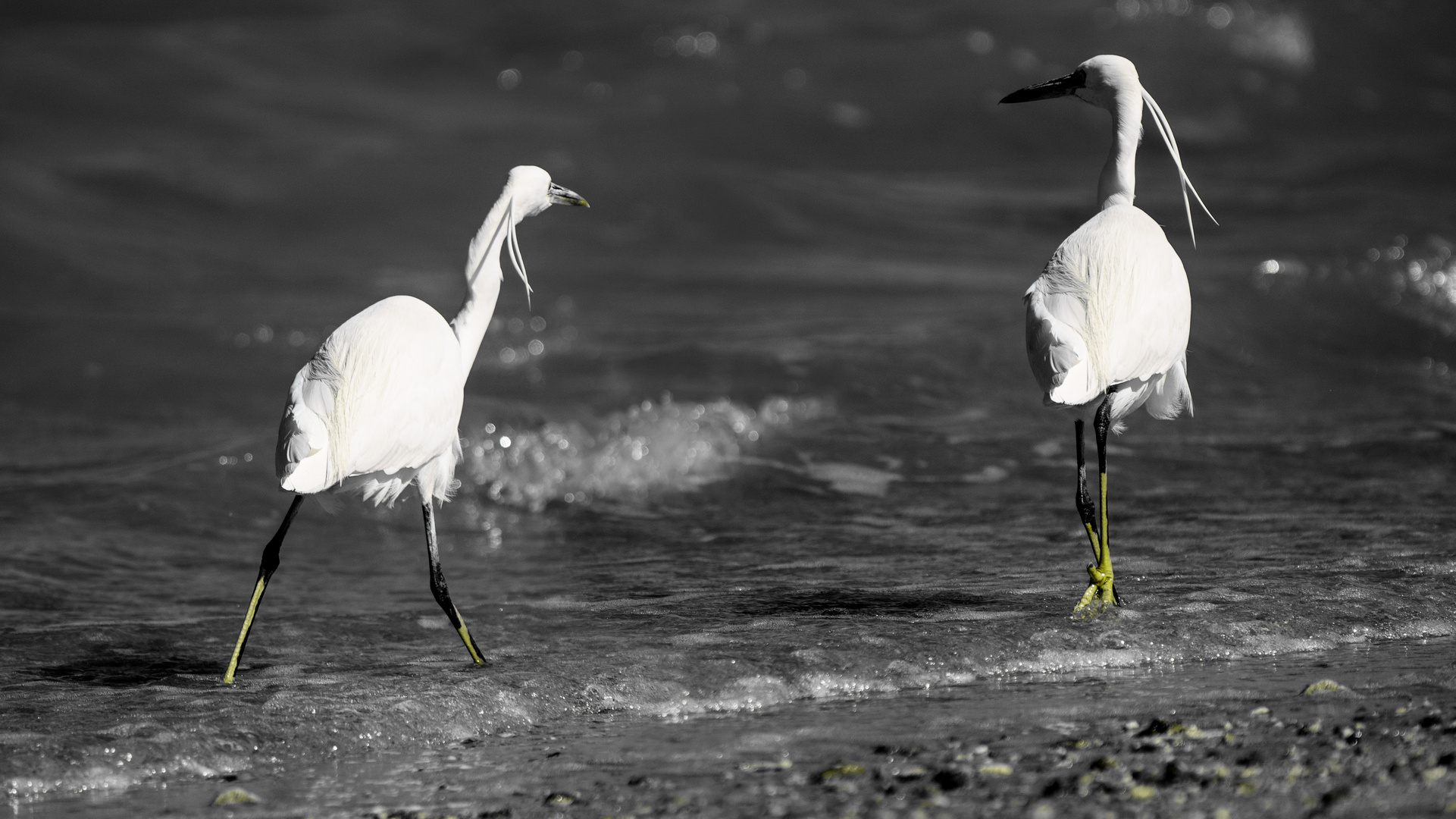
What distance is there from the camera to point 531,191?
15.9 ft

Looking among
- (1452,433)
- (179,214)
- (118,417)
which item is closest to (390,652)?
(118,417)

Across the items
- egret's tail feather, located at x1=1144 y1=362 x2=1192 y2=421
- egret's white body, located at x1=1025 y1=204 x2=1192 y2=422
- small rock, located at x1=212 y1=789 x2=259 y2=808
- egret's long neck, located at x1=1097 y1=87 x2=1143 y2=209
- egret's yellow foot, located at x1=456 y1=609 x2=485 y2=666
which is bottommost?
small rock, located at x1=212 y1=789 x2=259 y2=808

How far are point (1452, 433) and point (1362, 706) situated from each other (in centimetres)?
457

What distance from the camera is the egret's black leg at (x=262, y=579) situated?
4352 mm

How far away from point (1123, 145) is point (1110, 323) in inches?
38.3

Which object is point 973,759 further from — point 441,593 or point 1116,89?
point 1116,89

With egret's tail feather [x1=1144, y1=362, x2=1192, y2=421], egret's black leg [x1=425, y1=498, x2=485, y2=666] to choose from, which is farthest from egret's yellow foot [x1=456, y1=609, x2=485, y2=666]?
egret's tail feather [x1=1144, y1=362, x2=1192, y2=421]

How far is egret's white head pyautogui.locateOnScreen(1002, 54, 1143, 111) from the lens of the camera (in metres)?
5.37

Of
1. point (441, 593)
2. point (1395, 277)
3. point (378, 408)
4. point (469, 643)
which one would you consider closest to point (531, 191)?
point (378, 408)

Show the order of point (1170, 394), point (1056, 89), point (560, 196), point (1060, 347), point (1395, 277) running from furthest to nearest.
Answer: point (1395, 277), point (1056, 89), point (1170, 394), point (560, 196), point (1060, 347)

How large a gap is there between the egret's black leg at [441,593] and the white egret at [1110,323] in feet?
6.48

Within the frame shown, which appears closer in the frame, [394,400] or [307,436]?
[307,436]

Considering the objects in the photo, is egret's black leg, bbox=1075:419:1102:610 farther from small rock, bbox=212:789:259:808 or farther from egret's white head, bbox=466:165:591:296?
small rock, bbox=212:789:259:808

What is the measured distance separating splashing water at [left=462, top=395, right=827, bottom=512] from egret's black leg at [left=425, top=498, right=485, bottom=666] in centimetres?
247
